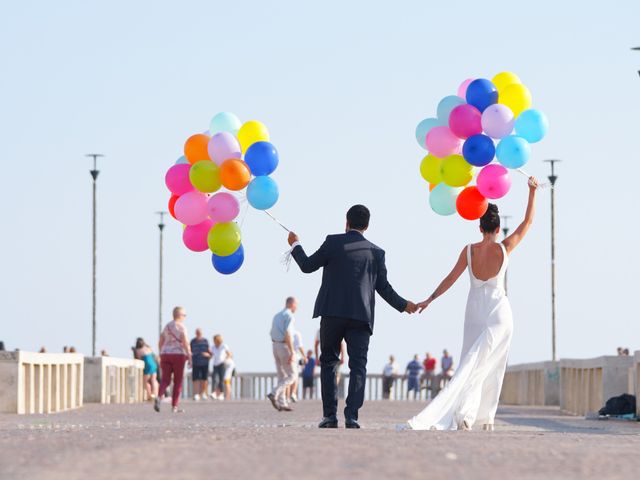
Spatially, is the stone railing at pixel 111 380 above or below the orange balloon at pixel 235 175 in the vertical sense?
below

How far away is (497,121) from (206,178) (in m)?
3.20

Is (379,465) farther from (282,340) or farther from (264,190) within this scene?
(282,340)

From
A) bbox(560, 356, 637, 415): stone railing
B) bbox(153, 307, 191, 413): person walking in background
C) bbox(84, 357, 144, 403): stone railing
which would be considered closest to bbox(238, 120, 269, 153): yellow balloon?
bbox(153, 307, 191, 413): person walking in background

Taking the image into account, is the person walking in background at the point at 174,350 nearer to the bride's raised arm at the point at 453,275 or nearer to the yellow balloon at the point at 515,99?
the yellow balloon at the point at 515,99

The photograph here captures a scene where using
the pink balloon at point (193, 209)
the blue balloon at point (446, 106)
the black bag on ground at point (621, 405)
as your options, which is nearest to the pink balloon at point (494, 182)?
the blue balloon at point (446, 106)

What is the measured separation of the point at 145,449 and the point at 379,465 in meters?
1.70

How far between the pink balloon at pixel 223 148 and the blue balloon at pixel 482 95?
8.58ft

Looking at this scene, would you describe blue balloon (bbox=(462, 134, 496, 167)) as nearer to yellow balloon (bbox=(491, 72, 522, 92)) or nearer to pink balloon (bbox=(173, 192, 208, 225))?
yellow balloon (bbox=(491, 72, 522, 92))

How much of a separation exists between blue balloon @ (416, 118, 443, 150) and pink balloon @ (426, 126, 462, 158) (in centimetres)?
23

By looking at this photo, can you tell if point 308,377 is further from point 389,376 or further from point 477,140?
point 477,140

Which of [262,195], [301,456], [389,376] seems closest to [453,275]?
[262,195]

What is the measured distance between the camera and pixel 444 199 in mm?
19031

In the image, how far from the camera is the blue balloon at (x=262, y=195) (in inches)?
741

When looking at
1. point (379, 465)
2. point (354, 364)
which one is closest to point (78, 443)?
point (379, 465)
